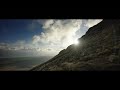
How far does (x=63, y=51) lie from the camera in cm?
3300
